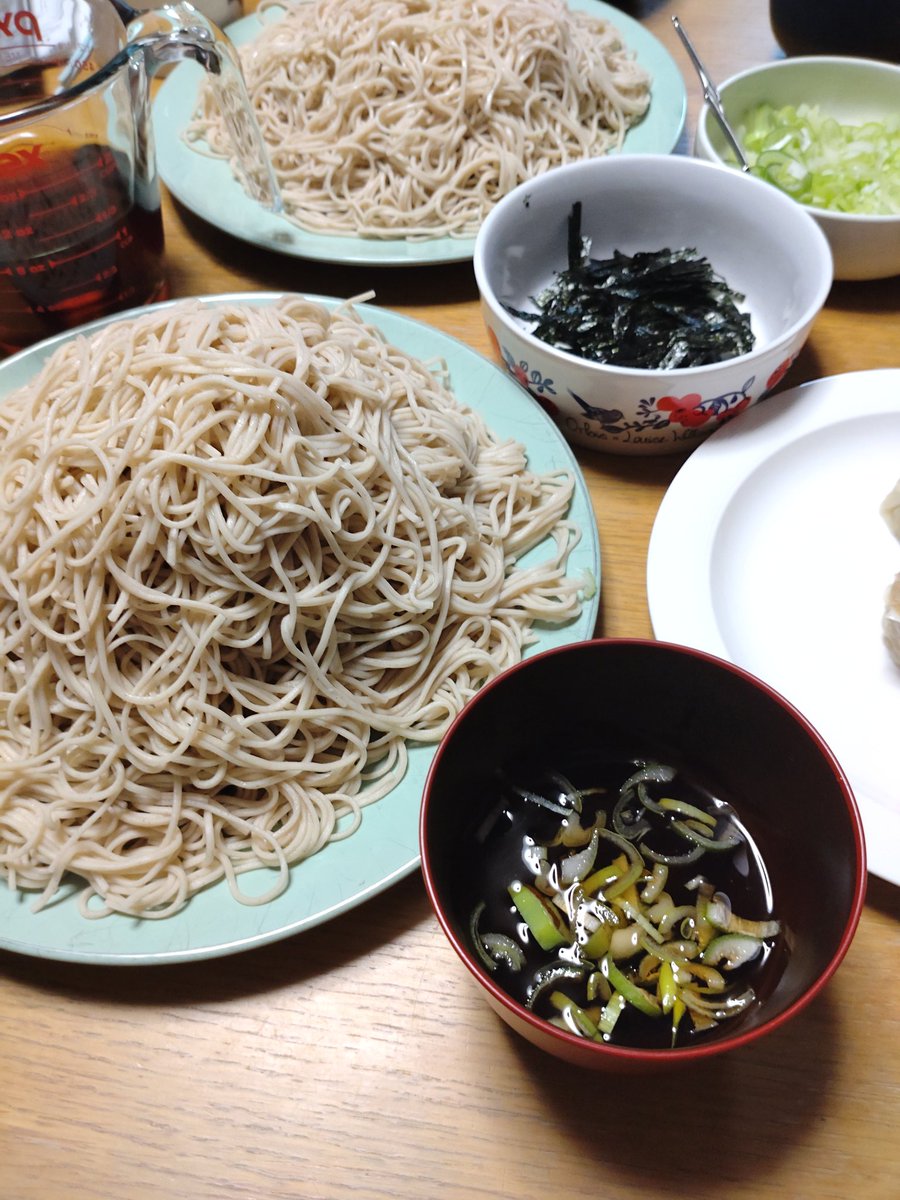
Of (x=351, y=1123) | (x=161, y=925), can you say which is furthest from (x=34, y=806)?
(x=351, y=1123)

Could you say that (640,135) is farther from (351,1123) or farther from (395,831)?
(351,1123)

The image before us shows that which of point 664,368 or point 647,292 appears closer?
point 664,368

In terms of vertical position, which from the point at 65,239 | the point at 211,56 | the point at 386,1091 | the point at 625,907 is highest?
the point at 211,56

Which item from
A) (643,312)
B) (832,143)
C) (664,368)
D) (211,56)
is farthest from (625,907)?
(832,143)

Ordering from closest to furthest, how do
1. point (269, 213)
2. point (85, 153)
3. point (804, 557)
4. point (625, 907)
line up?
point (625, 907), point (804, 557), point (85, 153), point (269, 213)

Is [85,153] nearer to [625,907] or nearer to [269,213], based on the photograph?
[269,213]

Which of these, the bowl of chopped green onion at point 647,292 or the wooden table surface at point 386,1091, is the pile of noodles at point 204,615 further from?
the bowl of chopped green onion at point 647,292

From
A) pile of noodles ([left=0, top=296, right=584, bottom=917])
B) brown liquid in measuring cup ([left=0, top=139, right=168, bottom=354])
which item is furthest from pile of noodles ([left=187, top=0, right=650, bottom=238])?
pile of noodles ([left=0, top=296, right=584, bottom=917])
